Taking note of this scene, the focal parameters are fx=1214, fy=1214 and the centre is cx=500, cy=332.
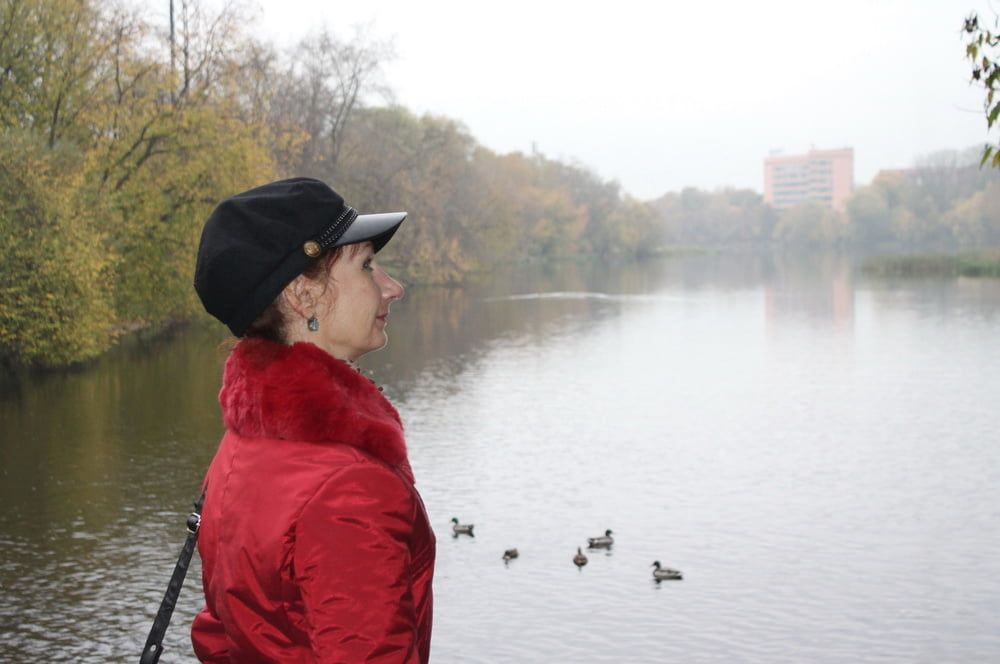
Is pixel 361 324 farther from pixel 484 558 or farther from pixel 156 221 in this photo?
pixel 156 221

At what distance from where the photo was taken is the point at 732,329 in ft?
127

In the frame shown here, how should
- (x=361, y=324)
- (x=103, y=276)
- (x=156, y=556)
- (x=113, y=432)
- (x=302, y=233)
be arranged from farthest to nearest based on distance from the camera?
(x=103, y=276)
(x=113, y=432)
(x=156, y=556)
(x=361, y=324)
(x=302, y=233)

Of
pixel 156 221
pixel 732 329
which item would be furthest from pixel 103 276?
pixel 732 329

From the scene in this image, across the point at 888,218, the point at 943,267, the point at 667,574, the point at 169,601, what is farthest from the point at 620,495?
the point at 888,218

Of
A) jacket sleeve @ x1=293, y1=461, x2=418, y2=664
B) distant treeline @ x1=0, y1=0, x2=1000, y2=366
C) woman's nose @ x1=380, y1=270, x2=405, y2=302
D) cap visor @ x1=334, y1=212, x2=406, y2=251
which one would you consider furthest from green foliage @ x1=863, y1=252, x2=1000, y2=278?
jacket sleeve @ x1=293, y1=461, x2=418, y2=664

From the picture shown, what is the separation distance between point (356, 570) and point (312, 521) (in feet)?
0.35

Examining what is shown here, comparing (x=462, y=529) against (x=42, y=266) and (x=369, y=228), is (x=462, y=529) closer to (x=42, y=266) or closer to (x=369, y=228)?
(x=369, y=228)

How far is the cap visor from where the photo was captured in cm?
212

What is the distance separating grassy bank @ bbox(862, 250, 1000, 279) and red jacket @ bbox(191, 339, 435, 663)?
60793mm

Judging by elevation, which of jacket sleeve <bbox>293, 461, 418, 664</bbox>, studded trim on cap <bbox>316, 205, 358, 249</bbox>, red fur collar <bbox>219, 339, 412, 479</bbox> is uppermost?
studded trim on cap <bbox>316, 205, 358, 249</bbox>

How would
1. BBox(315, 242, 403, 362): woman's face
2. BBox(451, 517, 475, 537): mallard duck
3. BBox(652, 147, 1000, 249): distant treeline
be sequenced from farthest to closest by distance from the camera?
1. BBox(652, 147, 1000, 249): distant treeline
2. BBox(451, 517, 475, 537): mallard duck
3. BBox(315, 242, 403, 362): woman's face

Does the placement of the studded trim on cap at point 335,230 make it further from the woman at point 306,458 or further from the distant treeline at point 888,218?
the distant treeline at point 888,218

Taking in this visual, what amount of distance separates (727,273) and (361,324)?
272 feet

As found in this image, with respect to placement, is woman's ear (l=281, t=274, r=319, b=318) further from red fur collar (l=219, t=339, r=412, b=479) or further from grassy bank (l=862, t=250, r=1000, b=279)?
grassy bank (l=862, t=250, r=1000, b=279)
